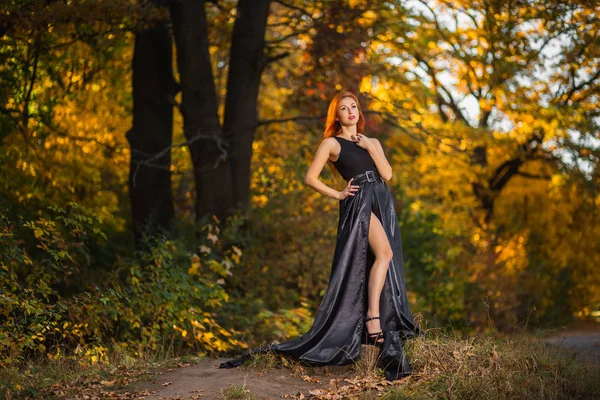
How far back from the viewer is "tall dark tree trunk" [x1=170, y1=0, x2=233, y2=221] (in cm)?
1116

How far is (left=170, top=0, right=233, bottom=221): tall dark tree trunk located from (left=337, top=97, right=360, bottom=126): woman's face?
15.3 ft

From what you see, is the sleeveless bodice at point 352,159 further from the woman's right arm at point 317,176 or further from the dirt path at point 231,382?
the dirt path at point 231,382

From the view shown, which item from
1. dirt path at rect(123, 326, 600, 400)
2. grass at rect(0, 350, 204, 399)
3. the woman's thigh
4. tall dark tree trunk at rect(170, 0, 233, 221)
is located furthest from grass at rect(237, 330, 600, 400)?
tall dark tree trunk at rect(170, 0, 233, 221)

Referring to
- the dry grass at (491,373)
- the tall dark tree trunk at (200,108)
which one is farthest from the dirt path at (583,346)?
the tall dark tree trunk at (200,108)

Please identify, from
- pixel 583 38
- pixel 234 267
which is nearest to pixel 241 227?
pixel 234 267

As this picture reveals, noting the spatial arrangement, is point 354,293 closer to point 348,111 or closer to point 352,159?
point 352,159

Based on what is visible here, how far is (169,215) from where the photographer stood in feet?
38.5

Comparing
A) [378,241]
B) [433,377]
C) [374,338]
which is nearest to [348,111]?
[378,241]

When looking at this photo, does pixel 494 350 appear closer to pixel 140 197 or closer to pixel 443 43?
pixel 140 197

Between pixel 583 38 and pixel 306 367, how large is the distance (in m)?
9.96

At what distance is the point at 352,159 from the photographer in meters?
6.54

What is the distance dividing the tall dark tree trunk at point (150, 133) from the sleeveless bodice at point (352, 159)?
5.35m

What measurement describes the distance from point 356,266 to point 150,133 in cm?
595

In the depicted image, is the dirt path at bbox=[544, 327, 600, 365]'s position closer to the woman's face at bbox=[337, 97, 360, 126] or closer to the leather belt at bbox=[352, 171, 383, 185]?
the leather belt at bbox=[352, 171, 383, 185]
